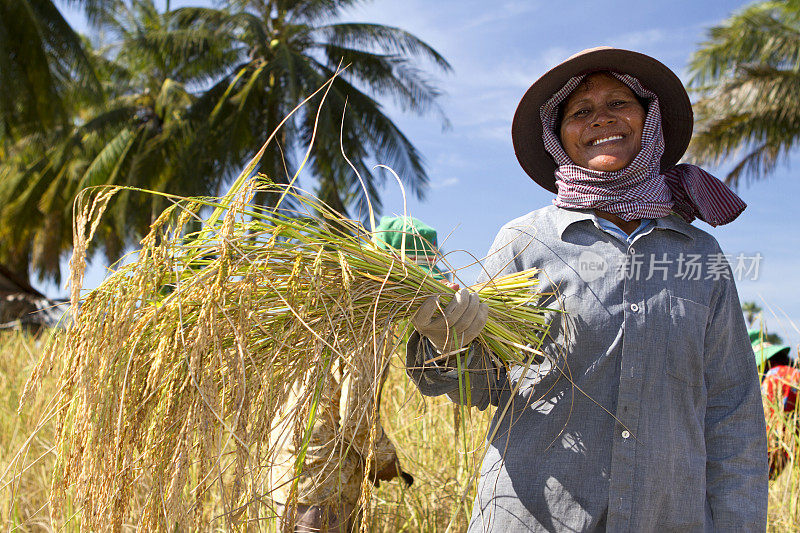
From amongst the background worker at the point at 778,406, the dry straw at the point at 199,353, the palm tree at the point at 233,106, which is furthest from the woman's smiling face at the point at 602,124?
the palm tree at the point at 233,106

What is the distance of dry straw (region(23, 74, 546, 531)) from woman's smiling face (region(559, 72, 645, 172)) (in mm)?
723

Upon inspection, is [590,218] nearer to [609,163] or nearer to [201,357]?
[609,163]

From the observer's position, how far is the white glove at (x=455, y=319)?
4.03 feet

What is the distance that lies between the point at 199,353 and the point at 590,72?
125cm

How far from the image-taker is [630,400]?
134 cm

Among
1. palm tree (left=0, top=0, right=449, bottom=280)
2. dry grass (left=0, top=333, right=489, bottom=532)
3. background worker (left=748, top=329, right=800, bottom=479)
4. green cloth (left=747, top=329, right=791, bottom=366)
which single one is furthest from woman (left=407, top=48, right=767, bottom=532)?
palm tree (left=0, top=0, right=449, bottom=280)

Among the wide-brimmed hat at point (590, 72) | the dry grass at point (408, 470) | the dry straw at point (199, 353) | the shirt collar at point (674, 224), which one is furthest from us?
the dry grass at point (408, 470)

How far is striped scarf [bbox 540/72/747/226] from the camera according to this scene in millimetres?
1495

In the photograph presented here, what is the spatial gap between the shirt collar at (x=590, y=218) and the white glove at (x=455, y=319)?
0.37m

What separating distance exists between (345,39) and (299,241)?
14.2 meters

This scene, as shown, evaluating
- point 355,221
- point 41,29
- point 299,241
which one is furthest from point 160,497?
point 41,29

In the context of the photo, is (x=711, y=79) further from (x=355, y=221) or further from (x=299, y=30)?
(x=355, y=221)

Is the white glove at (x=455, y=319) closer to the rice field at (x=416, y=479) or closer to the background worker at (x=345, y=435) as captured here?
the background worker at (x=345, y=435)

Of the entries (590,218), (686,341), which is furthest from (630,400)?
(590,218)
